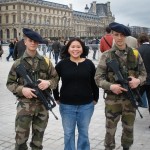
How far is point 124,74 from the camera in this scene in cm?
403

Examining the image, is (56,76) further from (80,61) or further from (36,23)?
(36,23)

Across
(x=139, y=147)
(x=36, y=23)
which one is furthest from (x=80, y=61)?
(x=36, y=23)

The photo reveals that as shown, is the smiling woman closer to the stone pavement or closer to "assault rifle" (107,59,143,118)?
"assault rifle" (107,59,143,118)

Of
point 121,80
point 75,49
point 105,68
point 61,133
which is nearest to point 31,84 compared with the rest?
point 75,49

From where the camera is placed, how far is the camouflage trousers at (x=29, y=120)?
381 centimetres

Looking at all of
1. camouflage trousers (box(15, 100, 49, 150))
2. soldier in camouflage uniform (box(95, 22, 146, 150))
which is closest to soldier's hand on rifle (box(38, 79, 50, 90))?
A: camouflage trousers (box(15, 100, 49, 150))

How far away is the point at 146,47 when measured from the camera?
596 cm

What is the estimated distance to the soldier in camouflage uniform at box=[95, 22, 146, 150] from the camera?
3979 mm

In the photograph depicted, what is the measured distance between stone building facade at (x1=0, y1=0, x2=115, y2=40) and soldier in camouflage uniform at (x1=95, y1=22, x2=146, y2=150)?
282ft

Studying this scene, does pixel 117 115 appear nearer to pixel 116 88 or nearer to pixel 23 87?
pixel 116 88

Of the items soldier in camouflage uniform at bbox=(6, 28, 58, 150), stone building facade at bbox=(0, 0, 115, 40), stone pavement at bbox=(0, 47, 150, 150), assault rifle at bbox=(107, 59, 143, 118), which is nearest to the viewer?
soldier in camouflage uniform at bbox=(6, 28, 58, 150)

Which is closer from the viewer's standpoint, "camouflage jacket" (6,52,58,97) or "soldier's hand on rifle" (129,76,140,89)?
"camouflage jacket" (6,52,58,97)

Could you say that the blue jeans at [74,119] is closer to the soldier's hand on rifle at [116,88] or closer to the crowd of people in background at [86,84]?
the crowd of people in background at [86,84]

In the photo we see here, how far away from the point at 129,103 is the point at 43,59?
3.74 ft
